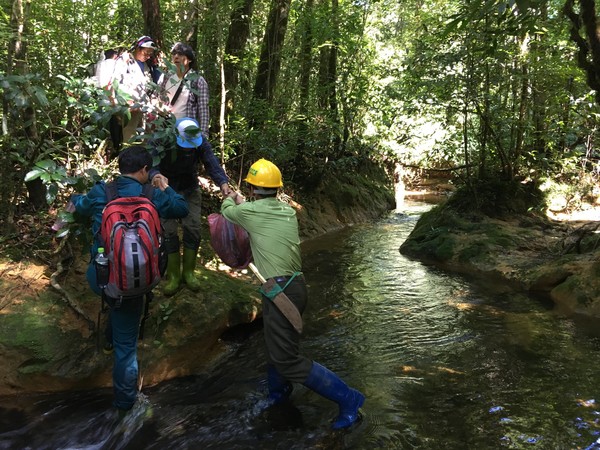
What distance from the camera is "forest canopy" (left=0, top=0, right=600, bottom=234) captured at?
20.7 feet

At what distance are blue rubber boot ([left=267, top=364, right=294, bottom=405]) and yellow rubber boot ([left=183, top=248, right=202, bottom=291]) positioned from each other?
165cm

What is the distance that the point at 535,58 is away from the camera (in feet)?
35.4

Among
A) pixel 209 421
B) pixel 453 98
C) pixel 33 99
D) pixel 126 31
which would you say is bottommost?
pixel 209 421

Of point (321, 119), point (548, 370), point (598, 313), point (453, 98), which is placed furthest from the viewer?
point (321, 119)

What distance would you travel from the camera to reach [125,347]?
3938 millimetres

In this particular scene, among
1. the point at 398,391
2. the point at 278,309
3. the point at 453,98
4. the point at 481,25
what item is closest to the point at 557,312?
the point at 398,391

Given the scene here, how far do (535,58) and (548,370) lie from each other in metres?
8.15

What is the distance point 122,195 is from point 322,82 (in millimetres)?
11988

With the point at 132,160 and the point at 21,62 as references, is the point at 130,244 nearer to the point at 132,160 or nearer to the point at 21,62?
the point at 132,160

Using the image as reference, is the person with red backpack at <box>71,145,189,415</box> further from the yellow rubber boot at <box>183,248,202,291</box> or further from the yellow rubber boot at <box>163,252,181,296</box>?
the yellow rubber boot at <box>183,248,202,291</box>

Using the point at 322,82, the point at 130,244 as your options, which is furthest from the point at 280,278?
the point at 322,82

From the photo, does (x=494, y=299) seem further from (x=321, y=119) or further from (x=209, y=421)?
(x=321, y=119)

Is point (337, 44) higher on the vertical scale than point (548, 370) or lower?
higher

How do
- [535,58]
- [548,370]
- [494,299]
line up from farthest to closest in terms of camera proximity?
[535,58], [494,299], [548,370]
